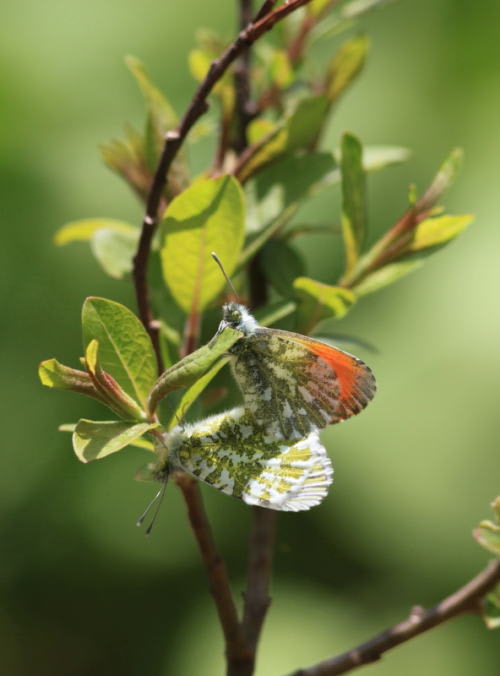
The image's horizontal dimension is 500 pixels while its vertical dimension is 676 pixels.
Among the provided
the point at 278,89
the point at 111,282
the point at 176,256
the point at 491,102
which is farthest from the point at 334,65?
the point at 491,102

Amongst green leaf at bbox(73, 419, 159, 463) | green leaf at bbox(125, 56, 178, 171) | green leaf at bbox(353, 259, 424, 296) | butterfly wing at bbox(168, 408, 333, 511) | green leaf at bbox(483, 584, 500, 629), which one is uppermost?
green leaf at bbox(125, 56, 178, 171)

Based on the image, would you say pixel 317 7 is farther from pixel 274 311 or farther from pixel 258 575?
pixel 258 575

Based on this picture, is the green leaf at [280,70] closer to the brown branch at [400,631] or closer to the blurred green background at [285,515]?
the brown branch at [400,631]

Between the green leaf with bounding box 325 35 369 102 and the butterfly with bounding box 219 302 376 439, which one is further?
the green leaf with bounding box 325 35 369 102

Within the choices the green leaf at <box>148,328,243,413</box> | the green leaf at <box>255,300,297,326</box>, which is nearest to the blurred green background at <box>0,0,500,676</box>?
the green leaf at <box>255,300,297,326</box>

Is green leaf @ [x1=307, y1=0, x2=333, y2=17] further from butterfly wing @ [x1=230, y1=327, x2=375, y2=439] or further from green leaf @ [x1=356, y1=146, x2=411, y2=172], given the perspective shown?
butterfly wing @ [x1=230, y1=327, x2=375, y2=439]

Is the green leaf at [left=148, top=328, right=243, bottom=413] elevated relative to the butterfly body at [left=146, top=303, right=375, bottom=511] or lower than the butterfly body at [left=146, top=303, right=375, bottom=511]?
elevated

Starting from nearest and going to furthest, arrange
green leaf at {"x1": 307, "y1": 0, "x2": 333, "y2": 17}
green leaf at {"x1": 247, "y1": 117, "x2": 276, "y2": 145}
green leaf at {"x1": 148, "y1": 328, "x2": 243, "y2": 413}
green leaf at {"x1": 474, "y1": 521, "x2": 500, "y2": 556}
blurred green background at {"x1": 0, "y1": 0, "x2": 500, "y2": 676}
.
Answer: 1. green leaf at {"x1": 148, "y1": 328, "x2": 243, "y2": 413}
2. green leaf at {"x1": 474, "y1": 521, "x2": 500, "y2": 556}
3. green leaf at {"x1": 247, "y1": 117, "x2": 276, "y2": 145}
4. green leaf at {"x1": 307, "y1": 0, "x2": 333, "y2": 17}
5. blurred green background at {"x1": 0, "y1": 0, "x2": 500, "y2": 676}
